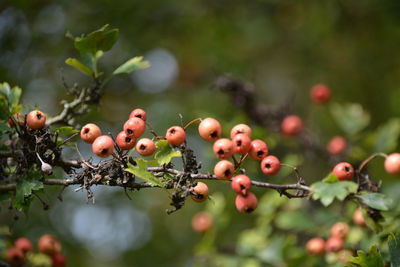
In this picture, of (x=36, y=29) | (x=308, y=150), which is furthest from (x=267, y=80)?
(x=36, y=29)

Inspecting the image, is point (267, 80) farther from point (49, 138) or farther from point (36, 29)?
point (49, 138)

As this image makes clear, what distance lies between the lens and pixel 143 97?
592cm

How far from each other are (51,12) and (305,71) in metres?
3.10

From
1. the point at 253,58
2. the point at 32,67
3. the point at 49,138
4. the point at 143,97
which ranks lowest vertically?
the point at 49,138

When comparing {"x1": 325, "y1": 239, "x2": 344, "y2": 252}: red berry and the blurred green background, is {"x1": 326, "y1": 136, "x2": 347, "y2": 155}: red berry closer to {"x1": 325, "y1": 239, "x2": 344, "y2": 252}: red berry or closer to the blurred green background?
the blurred green background

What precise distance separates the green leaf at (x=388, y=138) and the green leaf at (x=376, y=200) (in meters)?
1.44

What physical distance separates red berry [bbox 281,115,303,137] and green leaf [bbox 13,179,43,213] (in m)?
2.33

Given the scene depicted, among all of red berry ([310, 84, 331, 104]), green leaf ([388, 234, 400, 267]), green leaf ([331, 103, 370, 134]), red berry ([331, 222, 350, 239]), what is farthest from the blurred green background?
green leaf ([388, 234, 400, 267])

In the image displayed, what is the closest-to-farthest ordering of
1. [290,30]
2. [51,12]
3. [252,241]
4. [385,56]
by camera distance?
[252,241] → [51,12] → [385,56] → [290,30]

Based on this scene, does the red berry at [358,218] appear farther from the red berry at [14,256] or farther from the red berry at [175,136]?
the red berry at [14,256]

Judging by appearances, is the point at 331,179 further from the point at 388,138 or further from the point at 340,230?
the point at 388,138

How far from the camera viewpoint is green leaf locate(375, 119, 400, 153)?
328cm

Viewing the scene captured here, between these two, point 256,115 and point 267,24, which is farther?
point 267,24

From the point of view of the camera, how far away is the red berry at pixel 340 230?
279 centimetres
